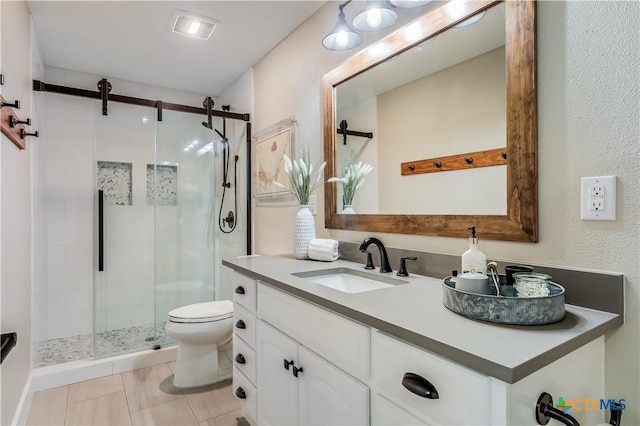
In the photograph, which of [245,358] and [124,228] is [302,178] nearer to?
[245,358]

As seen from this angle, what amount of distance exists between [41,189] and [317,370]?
289 cm

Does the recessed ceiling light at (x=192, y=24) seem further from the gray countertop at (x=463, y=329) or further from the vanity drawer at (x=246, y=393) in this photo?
the vanity drawer at (x=246, y=393)

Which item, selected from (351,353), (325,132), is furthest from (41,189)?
(351,353)

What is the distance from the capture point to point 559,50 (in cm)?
106

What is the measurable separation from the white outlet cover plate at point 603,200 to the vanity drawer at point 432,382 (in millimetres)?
623

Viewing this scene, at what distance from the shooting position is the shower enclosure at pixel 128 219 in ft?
9.73

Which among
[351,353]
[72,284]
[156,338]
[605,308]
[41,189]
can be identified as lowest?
[156,338]

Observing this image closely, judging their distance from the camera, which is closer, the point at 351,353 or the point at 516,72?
the point at 351,353

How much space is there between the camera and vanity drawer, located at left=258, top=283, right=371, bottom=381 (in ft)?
3.24

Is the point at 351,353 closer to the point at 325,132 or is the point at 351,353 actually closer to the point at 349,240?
the point at 349,240

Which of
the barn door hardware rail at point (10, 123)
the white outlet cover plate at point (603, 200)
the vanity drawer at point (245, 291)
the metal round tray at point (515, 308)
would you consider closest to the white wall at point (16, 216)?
the barn door hardware rail at point (10, 123)

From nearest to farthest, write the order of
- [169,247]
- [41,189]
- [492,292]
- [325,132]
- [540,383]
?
[540,383]
[492,292]
[325,132]
[41,189]
[169,247]

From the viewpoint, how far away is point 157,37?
2.44m

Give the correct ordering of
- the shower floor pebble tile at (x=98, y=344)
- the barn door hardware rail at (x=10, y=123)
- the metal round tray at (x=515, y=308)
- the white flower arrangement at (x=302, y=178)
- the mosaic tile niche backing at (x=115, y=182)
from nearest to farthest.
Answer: the metal round tray at (x=515, y=308)
the barn door hardware rail at (x=10, y=123)
the white flower arrangement at (x=302, y=178)
the shower floor pebble tile at (x=98, y=344)
the mosaic tile niche backing at (x=115, y=182)
